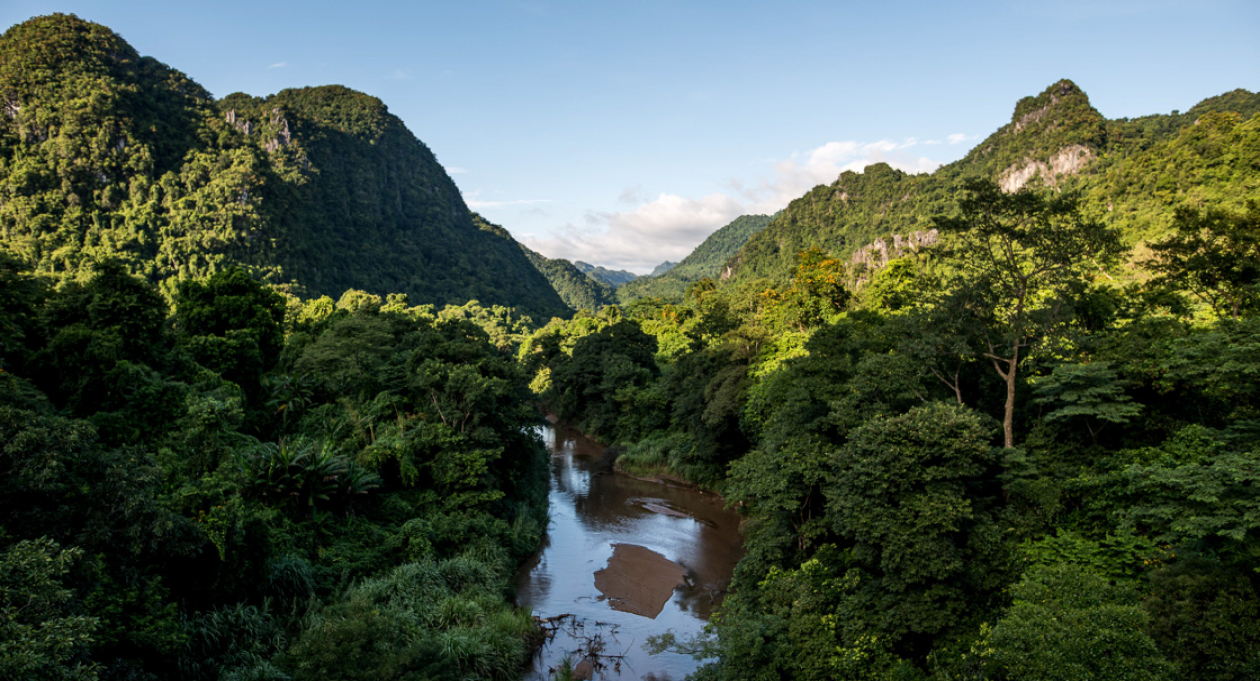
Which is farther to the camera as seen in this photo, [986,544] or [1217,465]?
[986,544]

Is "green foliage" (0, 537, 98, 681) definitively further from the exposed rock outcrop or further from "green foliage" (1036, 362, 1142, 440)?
the exposed rock outcrop

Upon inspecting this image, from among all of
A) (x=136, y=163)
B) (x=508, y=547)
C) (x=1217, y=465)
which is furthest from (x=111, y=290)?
(x=136, y=163)

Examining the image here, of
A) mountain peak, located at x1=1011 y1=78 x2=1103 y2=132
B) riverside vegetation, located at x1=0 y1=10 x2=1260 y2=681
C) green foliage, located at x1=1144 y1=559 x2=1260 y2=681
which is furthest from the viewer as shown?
mountain peak, located at x1=1011 y1=78 x2=1103 y2=132

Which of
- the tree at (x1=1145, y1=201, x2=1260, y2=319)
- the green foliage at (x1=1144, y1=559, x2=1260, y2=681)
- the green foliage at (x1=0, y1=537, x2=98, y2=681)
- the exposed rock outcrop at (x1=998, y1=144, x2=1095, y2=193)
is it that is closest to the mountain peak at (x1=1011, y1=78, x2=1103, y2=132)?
the exposed rock outcrop at (x1=998, y1=144, x2=1095, y2=193)

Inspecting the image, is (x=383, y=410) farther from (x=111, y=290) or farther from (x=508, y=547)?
(x=111, y=290)

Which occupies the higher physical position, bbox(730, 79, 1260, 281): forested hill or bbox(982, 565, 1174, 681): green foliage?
bbox(730, 79, 1260, 281): forested hill

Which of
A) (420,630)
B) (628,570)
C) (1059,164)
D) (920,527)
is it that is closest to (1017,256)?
(920,527)
